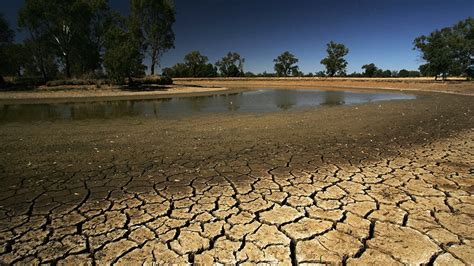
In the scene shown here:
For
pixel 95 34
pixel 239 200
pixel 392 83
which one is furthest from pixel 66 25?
pixel 392 83

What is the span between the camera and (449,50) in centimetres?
3588

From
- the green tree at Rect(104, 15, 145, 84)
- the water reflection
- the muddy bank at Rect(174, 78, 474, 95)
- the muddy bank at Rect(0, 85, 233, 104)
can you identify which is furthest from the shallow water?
the muddy bank at Rect(174, 78, 474, 95)

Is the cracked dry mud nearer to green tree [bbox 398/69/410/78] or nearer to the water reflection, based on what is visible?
the water reflection

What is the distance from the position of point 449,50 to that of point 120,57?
138 ft

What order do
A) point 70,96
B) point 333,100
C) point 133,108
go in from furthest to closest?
point 70,96, point 333,100, point 133,108

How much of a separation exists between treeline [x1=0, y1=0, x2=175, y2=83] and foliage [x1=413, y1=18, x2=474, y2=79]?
38214mm

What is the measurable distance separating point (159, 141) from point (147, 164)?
2.18 meters

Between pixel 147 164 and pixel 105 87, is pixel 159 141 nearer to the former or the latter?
pixel 147 164

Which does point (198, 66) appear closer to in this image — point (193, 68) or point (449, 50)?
point (193, 68)

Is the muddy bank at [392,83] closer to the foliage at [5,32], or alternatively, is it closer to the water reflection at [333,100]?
the water reflection at [333,100]

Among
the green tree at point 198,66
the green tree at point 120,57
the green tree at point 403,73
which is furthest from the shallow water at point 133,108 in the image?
the green tree at point 403,73

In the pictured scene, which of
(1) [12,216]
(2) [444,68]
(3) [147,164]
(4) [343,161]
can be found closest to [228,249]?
(1) [12,216]

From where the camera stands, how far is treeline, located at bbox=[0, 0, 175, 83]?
104 feet

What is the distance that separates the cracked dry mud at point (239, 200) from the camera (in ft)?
9.64
